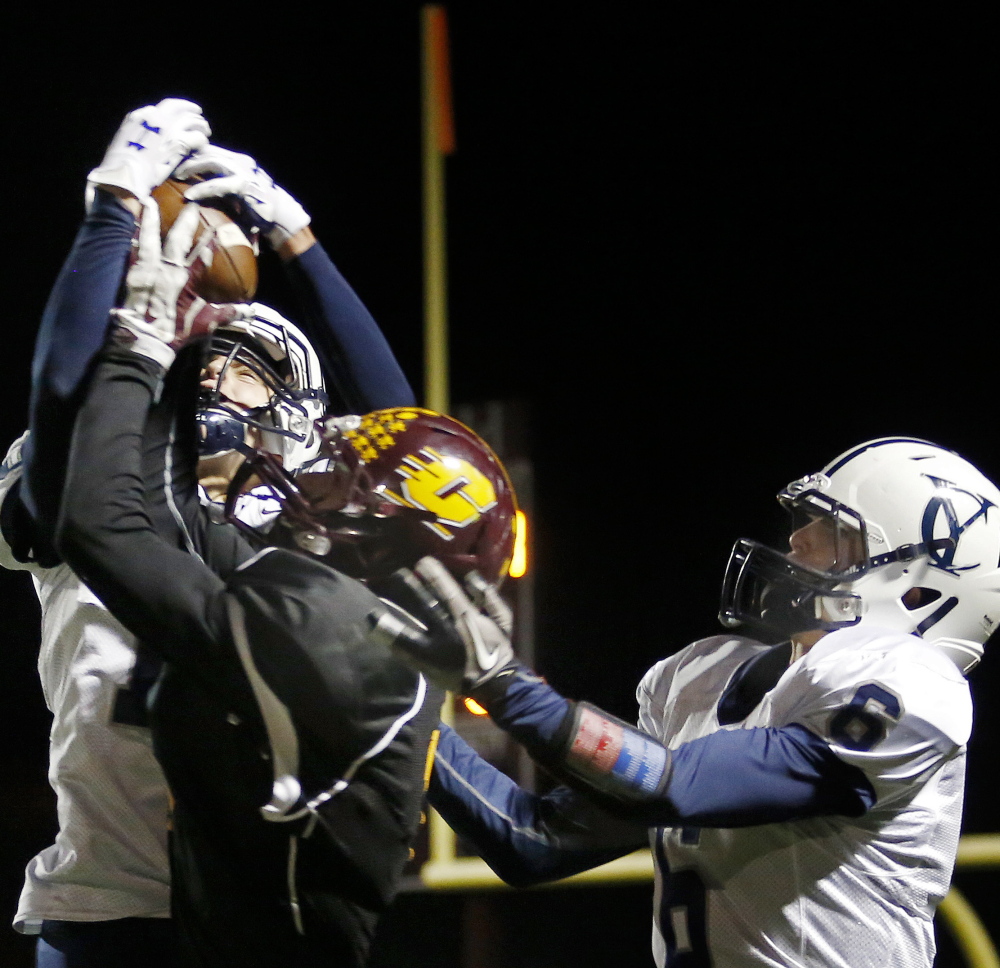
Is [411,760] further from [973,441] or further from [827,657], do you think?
[973,441]

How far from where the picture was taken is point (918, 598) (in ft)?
4.30

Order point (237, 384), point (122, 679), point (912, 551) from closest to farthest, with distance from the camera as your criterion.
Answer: point (122, 679), point (237, 384), point (912, 551)

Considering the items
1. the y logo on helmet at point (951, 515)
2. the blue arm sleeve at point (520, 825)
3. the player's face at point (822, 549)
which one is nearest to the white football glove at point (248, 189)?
the blue arm sleeve at point (520, 825)

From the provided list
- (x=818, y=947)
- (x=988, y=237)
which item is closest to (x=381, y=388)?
(x=818, y=947)

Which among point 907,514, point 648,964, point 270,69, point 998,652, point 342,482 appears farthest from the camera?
point 998,652

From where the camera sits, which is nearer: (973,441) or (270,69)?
(270,69)

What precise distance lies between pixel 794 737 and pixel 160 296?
2.45ft

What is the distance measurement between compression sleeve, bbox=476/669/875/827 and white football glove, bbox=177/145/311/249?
1.66ft

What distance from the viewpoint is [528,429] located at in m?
2.64

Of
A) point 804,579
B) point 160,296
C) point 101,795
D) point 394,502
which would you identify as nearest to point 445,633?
point 394,502

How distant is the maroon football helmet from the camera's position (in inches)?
36.1

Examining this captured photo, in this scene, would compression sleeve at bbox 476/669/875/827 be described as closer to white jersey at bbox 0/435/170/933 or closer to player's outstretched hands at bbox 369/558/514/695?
player's outstretched hands at bbox 369/558/514/695

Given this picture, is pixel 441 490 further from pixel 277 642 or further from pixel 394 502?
pixel 277 642

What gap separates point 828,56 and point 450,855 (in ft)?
6.84
